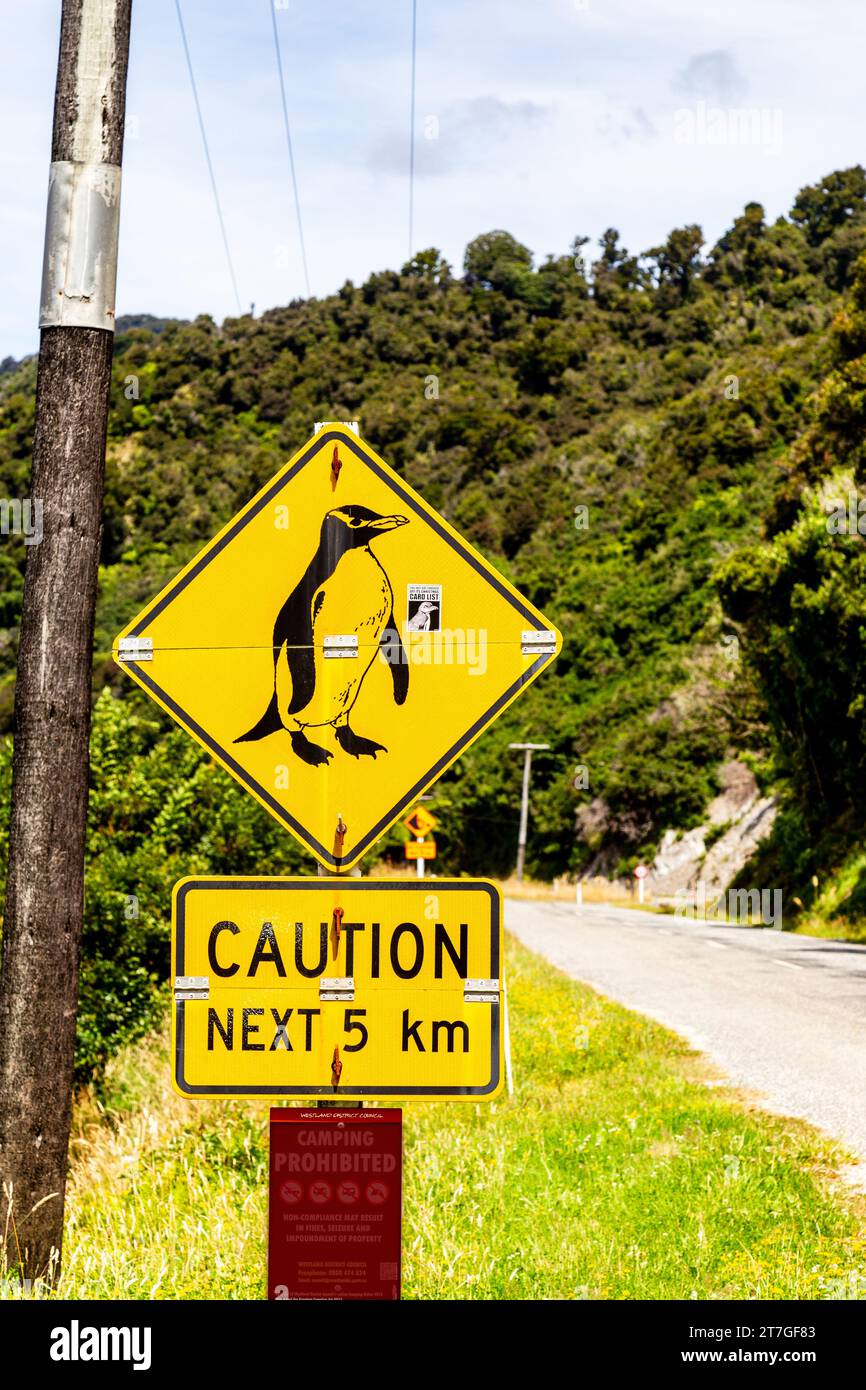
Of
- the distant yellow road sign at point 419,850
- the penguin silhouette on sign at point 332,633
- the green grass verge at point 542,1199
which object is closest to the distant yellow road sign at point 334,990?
the penguin silhouette on sign at point 332,633

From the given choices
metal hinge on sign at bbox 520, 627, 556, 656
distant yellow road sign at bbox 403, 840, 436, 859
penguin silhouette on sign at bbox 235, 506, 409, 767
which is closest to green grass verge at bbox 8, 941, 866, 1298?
penguin silhouette on sign at bbox 235, 506, 409, 767

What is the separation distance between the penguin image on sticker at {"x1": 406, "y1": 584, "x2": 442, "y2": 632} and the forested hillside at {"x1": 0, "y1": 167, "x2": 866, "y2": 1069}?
762 centimetres

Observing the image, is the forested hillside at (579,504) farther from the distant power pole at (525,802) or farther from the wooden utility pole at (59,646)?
the wooden utility pole at (59,646)

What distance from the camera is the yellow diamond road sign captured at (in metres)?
4.52

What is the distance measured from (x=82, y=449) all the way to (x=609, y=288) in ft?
333

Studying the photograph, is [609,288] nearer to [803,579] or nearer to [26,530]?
[803,579]

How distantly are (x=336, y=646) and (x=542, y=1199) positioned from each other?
3.40 metres

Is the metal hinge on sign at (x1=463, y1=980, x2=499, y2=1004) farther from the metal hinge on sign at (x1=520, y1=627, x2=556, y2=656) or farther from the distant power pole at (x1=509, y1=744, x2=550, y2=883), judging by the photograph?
the distant power pole at (x1=509, y1=744, x2=550, y2=883)

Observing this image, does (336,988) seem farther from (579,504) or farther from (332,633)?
(579,504)

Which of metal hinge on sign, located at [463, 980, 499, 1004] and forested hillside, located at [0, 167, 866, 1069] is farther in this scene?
forested hillside, located at [0, 167, 866, 1069]

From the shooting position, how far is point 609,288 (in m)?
102

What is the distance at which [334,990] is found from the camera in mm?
4336

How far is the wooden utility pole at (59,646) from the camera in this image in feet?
16.9

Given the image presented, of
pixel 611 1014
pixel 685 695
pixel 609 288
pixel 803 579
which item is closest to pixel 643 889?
pixel 685 695
